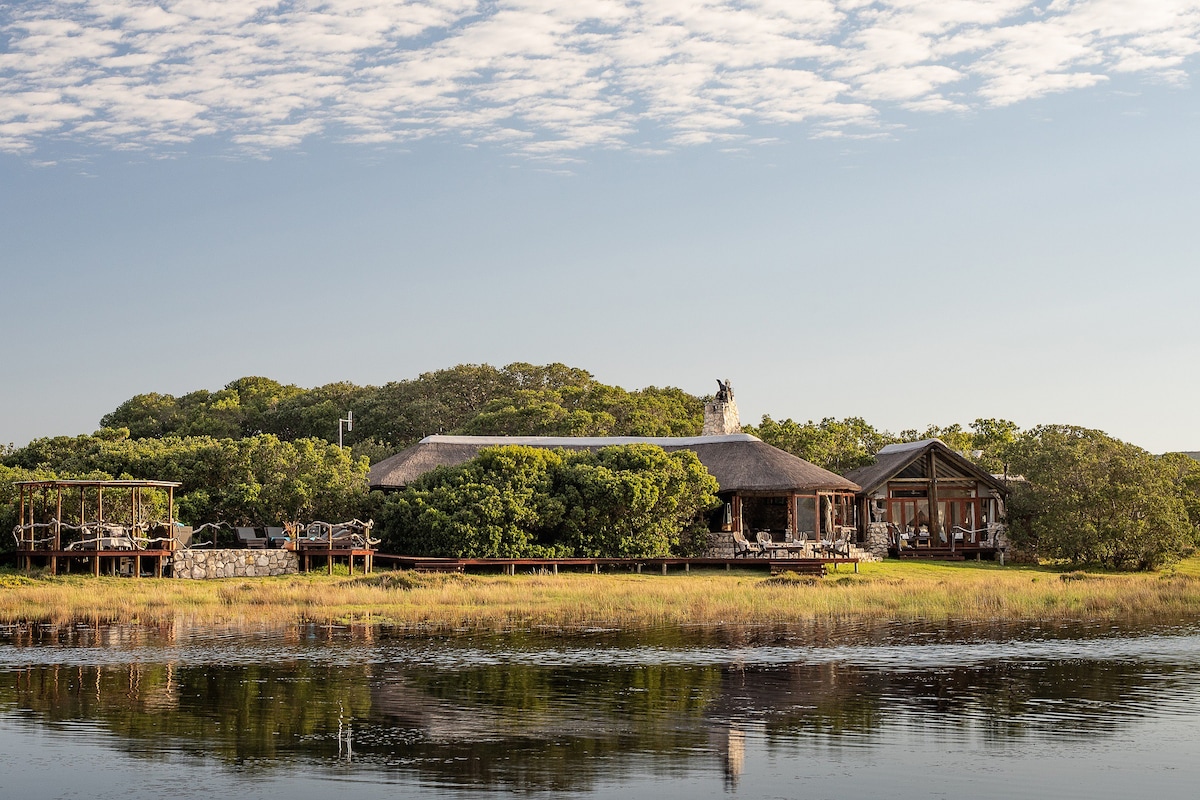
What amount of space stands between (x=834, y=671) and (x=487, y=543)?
19556 mm

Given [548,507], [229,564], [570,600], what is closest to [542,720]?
[570,600]

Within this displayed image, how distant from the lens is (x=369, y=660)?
19.7 metres

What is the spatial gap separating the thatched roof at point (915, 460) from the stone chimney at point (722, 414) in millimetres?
6086

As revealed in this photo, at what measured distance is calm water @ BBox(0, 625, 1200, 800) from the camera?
12172 millimetres

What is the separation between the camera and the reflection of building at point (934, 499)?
45.7 m

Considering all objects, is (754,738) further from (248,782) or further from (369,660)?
(369,660)

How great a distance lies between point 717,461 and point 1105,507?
482 inches

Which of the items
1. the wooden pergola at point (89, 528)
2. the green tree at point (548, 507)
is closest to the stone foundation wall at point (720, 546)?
the green tree at point (548, 507)

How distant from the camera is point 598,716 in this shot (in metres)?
15.3

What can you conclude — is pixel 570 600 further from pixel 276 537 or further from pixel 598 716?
pixel 598 716

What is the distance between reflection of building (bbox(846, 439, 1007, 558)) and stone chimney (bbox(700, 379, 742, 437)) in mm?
6349

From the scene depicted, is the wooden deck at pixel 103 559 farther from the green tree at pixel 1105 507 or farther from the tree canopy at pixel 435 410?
the tree canopy at pixel 435 410

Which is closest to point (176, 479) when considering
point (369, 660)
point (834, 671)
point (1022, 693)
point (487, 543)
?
point (487, 543)

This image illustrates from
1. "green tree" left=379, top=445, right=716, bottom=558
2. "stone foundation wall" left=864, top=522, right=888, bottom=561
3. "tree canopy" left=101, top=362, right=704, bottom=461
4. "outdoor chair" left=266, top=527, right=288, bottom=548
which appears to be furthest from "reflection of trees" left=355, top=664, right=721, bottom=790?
"tree canopy" left=101, top=362, right=704, bottom=461
